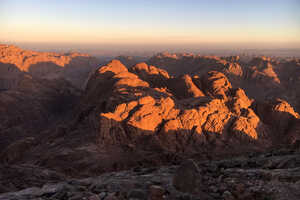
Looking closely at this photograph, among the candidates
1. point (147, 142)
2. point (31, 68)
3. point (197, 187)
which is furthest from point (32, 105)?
point (31, 68)

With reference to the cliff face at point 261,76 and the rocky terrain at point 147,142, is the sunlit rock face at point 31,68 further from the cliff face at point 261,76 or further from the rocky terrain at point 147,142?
the cliff face at point 261,76

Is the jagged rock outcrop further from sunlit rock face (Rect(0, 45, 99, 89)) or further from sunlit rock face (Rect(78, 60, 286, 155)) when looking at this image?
sunlit rock face (Rect(0, 45, 99, 89))

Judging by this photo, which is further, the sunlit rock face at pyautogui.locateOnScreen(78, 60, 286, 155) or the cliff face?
the cliff face

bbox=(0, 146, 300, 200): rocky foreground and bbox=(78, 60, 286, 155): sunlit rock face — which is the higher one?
bbox=(0, 146, 300, 200): rocky foreground

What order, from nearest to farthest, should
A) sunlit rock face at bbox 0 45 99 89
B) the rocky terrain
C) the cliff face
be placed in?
the rocky terrain < the cliff face < sunlit rock face at bbox 0 45 99 89

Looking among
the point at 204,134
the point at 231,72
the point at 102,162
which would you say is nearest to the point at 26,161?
the point at 102,162

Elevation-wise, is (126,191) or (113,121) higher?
(126,191)

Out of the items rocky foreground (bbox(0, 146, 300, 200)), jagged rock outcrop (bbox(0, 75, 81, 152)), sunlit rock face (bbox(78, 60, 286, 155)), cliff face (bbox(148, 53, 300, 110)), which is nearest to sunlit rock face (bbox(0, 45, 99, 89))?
jagged rock outcrop (bbox(0, 75, 81, 152))

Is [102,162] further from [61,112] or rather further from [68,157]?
[61,112]

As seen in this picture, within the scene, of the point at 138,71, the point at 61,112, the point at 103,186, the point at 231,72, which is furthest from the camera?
the point at 231,72

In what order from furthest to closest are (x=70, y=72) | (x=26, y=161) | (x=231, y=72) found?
1. (x=70, y=72)
2. (x=231, y=72)
3. (x=26, y=161)
